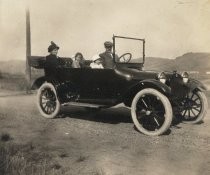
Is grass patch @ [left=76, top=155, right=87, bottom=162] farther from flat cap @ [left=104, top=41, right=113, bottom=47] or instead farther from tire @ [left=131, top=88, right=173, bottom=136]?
flat cap @ [left=104, top=41, right=113, bottom=47]

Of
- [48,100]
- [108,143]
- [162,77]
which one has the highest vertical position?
[162,77]

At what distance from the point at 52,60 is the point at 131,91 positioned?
2.23 metres

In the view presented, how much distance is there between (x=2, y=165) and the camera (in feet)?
14.3

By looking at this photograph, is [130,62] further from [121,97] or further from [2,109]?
[2,109]

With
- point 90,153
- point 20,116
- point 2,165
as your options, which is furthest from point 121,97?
point 2,165

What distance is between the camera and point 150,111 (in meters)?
6.89

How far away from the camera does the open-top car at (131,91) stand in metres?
6.87

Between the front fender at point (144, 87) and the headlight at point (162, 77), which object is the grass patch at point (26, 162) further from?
the headlight at point (162, 77)

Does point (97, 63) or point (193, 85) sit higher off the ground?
point (97, 63)

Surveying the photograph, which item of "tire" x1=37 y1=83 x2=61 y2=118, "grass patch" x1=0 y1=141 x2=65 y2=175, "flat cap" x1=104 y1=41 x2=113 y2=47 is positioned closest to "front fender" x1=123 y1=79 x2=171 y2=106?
"flat cap" x1=104 y1=41 x2=113 y2=47

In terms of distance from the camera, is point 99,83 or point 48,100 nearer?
point 99,83

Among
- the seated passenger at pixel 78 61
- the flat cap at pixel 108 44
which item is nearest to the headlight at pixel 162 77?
the flat cap at pixel 108 44

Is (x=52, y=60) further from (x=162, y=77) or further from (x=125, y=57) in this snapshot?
(x=162, y=77)

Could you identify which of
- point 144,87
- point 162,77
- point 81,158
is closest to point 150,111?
point 144,87
